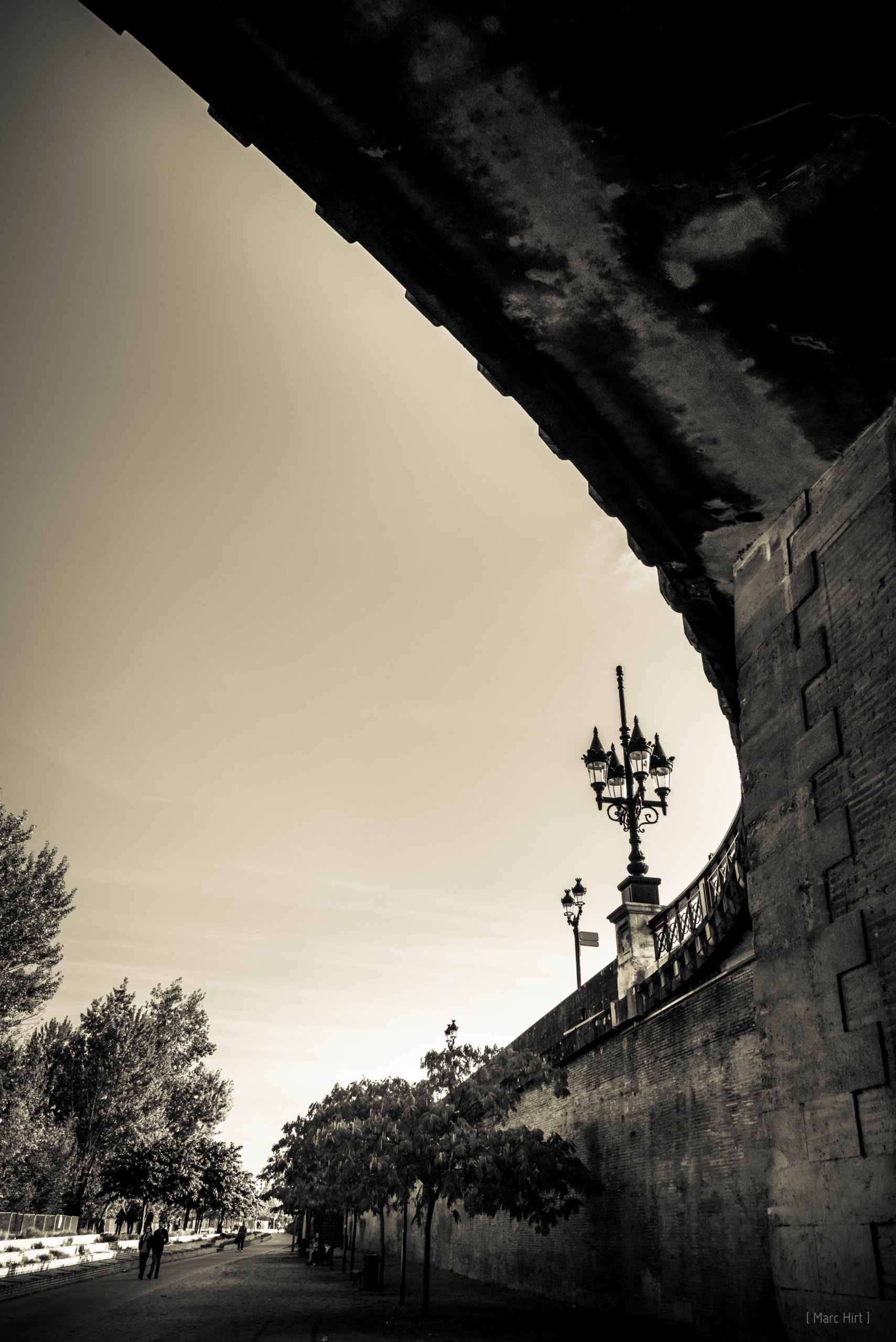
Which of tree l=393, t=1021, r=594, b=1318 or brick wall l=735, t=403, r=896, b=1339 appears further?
tree l=393, t=1021, r=594, b=1318

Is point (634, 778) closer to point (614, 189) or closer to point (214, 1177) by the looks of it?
point (614, 189)

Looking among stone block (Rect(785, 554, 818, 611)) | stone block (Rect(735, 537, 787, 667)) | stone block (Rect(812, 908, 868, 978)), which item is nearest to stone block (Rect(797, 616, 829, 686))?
stone block (Rect(785, 554, 818, 611))

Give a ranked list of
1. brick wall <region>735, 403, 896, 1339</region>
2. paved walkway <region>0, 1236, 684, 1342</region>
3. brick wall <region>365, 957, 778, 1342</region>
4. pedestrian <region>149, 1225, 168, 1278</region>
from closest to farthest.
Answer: brick wall <region>735, 403, 896, 1339</region> → brick wall <region>365, 957, 778, 1342</region> → paved walkway <region>0, 1236, 684, 1342</region> → pedestrian <region>149, 1225, 168, 1278</region>

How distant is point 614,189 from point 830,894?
4.06 meters

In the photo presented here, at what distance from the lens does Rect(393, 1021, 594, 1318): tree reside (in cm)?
1348

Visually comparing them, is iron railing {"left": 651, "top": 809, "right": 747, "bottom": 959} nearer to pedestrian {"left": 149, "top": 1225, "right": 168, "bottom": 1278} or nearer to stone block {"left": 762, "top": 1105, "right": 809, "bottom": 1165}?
stone block {"left": 762, "top": 1105, "right": 809, "bottom": 1165}

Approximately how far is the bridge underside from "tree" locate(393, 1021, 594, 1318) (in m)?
11.4

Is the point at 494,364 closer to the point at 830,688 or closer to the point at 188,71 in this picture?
the point at 188,71

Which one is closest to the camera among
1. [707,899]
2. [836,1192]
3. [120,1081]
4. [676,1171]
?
[836,1192]

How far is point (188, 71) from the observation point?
468 cm

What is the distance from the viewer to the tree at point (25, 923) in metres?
33.7

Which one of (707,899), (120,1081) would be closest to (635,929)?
(707,899)

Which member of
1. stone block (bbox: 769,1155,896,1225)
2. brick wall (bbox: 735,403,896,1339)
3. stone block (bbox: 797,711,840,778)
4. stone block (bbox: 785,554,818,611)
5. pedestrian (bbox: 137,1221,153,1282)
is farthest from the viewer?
pedestrian (bbox: 137,1221,153,1282)

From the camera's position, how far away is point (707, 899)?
1136cm
